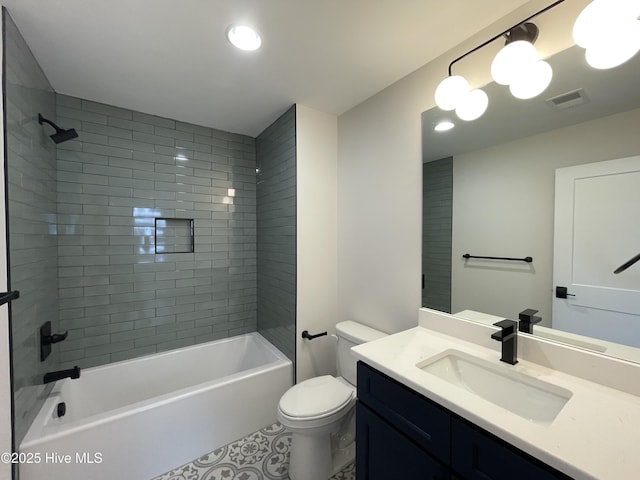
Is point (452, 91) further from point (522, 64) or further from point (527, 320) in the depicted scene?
point (527, 320)

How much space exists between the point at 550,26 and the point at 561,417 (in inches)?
56.2

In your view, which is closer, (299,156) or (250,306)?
(299,156)

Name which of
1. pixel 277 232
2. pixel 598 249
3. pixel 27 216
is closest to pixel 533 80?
pixel 598 249

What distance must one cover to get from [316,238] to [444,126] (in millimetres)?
1140

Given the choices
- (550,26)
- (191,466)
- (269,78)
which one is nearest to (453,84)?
(550,26)

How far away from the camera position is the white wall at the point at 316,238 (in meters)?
2.00

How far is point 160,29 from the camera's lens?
1.25 m

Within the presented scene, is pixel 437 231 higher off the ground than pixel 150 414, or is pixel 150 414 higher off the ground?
pixel 437 231

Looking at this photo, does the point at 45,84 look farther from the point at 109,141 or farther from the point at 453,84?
the point at 453,84

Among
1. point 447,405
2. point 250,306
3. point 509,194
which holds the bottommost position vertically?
point 250,306

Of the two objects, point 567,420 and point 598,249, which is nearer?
point 567,420

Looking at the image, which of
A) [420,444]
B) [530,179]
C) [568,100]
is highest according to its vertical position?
[568,100]

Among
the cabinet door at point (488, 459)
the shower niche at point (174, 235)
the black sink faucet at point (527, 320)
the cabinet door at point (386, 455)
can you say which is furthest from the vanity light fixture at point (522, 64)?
the shower niche at point (174, 235)

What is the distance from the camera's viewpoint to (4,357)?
3.57ft
